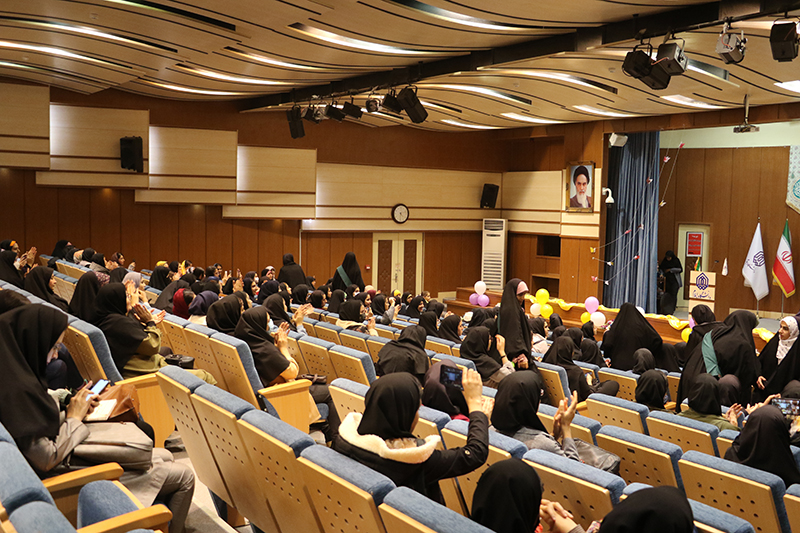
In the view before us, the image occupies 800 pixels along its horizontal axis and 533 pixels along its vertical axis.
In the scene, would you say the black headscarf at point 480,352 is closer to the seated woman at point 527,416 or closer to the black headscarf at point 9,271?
the seated woman at point 527,416

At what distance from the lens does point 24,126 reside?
10.8 m

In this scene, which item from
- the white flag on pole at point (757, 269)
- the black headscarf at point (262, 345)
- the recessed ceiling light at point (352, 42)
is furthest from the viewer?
the white flag on pole at point (757, 269)

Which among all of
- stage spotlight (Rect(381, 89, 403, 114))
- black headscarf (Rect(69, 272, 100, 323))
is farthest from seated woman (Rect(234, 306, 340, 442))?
stage spotlight (Rect(381, 89, 403, 114))

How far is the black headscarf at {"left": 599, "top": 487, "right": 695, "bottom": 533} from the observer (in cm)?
165

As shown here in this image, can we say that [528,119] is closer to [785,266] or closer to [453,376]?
[785,266]

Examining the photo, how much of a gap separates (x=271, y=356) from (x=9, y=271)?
5.39 meters

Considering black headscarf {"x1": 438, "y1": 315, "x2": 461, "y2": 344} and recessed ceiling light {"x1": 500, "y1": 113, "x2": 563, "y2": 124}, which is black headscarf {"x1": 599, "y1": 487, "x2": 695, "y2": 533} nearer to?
black headscarf {"x1": 438, "y1": 315, "x2": 461, "y2": 344}

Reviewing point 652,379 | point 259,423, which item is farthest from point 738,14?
point 259,423

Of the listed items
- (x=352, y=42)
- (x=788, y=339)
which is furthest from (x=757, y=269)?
(x=352, y=42)

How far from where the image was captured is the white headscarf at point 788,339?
18.7 feet

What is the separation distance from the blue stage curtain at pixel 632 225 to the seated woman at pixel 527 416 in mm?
11428

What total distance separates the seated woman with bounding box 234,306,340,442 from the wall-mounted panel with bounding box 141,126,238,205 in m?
8.51

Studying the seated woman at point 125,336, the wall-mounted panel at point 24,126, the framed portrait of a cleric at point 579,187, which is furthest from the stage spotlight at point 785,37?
the wall-mounted panel at point 24,126

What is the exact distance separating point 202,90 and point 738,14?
29.0ft
